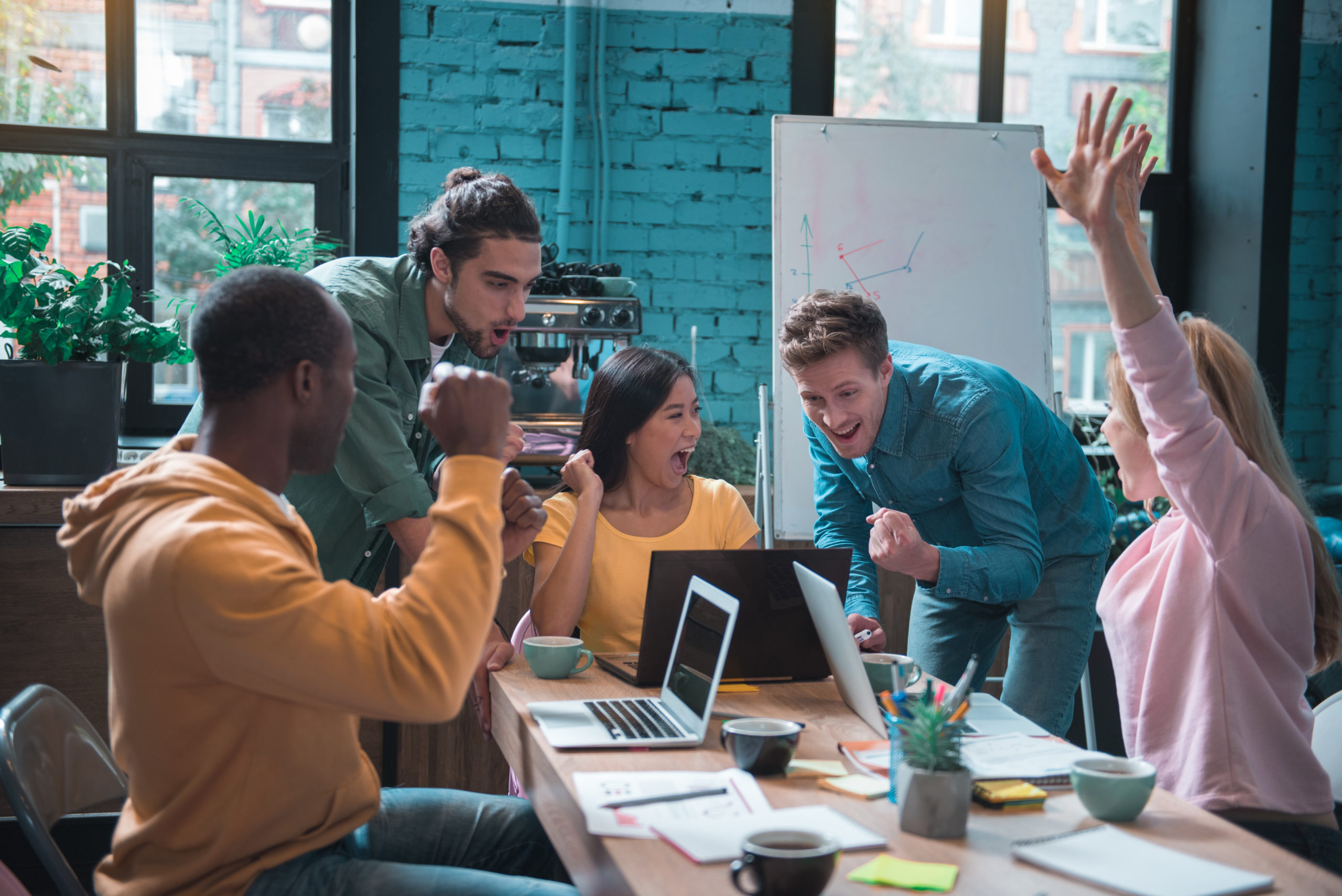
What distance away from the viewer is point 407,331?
6.40ft

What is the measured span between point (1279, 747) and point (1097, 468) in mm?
2530

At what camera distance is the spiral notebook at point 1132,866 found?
3.00 feet

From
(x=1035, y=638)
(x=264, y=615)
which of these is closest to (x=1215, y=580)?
(x=1035, y=638)

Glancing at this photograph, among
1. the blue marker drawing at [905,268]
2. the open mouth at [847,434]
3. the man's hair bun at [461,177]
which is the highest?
the man's hair bun at [461,177]

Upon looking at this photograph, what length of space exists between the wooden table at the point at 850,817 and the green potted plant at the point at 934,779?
1 centimetres

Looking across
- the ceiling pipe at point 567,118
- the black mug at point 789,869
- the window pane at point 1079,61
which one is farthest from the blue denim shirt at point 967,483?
the window pane at point 1079,61

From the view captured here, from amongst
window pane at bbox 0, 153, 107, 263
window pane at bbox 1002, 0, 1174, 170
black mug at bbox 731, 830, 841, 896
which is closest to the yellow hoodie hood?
black mug at bbox 731, 830, 841, 896

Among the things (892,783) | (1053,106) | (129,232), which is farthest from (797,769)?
(1053,106)

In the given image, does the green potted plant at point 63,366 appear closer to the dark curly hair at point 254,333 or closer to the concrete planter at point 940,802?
the dark curly hair at point 254,333

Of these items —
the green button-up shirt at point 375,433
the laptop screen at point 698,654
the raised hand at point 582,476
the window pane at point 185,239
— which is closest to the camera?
the laptop screen at point 698,654

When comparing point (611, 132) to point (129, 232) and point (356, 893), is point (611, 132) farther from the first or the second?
point (356, 893)

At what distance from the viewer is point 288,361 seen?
42.7 inches

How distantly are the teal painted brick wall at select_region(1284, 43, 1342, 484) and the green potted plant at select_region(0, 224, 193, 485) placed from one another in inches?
145

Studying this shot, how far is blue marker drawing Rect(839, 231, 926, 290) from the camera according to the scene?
302 centimetres
